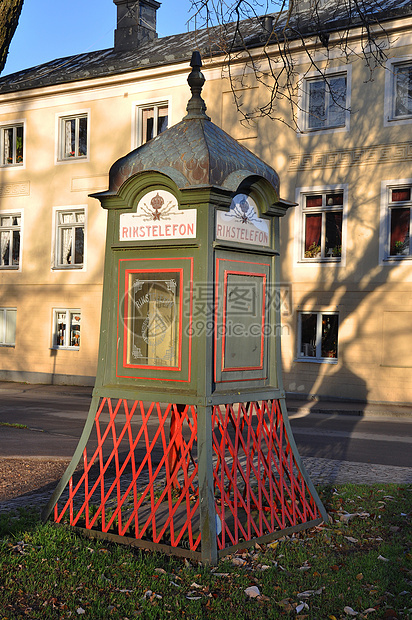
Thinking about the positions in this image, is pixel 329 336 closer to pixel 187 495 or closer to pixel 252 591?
pixel 187 495

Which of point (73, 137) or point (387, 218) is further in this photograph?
point (73, 137)

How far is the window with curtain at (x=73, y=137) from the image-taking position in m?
25.2

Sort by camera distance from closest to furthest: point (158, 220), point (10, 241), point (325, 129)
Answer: point (158, 220), point (325, 129), point (10, 241)

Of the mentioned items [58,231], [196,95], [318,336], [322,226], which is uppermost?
[58,231]

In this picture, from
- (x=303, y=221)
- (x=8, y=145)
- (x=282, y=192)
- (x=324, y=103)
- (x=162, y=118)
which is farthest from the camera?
(x=8, y=145)

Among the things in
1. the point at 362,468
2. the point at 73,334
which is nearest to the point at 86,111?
the point at 73,334

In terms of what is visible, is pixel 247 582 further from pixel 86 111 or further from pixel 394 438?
pixel 86 111

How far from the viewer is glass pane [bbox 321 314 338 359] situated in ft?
66.0

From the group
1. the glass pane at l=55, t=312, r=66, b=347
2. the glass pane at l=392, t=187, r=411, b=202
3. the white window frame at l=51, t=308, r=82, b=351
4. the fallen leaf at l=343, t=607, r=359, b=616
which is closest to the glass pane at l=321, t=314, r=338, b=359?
the glass pane at l=392, t=187, r=411, b=202

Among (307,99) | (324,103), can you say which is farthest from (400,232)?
(307,99)

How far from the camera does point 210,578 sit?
15.5 feet

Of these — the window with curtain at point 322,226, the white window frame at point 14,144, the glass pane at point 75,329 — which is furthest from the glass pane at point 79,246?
the window with curtain at point 322,226

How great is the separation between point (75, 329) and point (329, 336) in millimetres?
8835

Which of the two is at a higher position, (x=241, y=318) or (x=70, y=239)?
(x=70, y=239)
